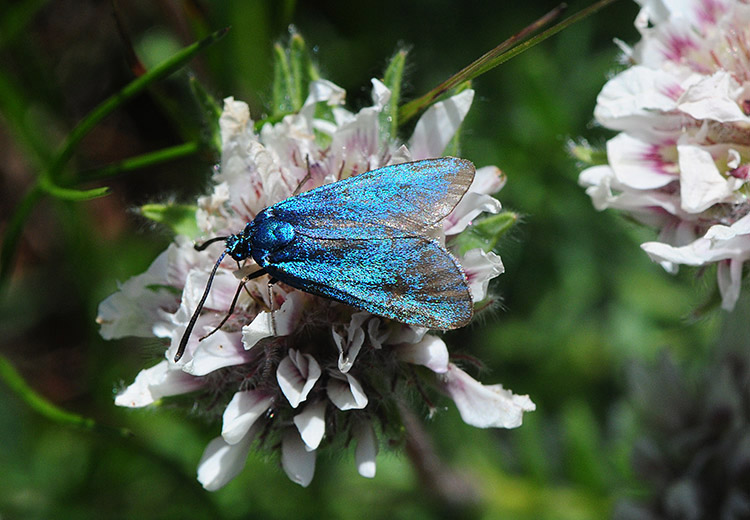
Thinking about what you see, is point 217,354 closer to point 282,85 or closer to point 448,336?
point 282,85

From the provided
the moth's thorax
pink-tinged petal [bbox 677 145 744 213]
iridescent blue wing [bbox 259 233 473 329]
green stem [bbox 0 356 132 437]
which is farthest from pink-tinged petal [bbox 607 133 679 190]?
green stem [bbox 0 356 132 437]

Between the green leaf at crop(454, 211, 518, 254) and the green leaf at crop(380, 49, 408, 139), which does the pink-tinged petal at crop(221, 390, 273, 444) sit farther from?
the green leaf at crop(380, 49, 408, 139)

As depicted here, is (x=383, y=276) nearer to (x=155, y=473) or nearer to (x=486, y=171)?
(x=486, y=171)

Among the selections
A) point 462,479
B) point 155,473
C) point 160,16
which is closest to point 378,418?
point 462,479

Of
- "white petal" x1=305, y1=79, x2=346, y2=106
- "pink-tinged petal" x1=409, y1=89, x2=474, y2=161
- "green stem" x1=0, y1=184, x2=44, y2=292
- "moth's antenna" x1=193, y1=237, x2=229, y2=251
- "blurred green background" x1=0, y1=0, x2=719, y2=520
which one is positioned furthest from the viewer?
"blurred green background" x1=0, y1=0, x2=719, y2=520

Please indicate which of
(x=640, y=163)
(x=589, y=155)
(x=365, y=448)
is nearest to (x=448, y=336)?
(x=589, y=155)
